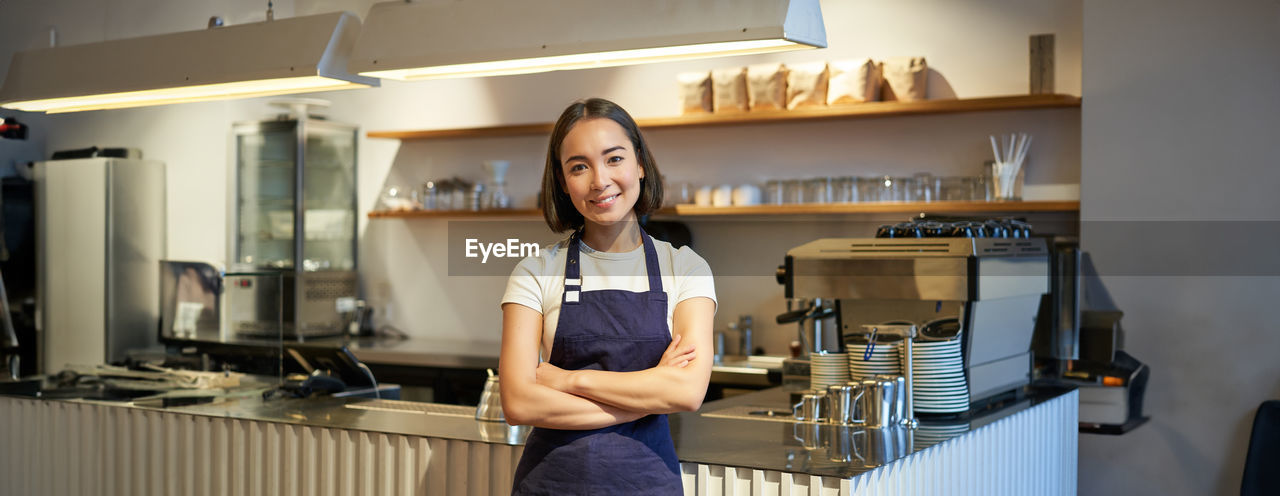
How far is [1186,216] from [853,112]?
4.44 feet

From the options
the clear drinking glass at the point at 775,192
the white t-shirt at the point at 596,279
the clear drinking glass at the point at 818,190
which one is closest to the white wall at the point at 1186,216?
the clear drinking glass at the point at 818,190

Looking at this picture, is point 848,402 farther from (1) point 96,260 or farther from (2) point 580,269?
(1) point 96,260

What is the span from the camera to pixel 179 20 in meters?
6.04

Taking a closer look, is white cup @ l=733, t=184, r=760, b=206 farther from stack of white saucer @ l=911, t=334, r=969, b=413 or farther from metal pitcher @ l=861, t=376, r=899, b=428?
metal pitcher @ l=861, t=376, r=899, b=428

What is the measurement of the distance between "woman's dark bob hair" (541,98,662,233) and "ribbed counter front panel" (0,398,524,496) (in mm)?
674

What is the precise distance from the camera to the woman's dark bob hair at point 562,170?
6.32ft

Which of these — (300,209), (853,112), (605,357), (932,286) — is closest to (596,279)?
(605,357)

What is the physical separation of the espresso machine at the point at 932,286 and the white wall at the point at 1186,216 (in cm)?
109

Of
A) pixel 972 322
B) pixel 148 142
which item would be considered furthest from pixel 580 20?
pixel 148 142

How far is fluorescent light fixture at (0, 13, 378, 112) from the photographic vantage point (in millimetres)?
3047

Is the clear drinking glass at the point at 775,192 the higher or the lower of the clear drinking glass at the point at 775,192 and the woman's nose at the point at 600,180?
the higher

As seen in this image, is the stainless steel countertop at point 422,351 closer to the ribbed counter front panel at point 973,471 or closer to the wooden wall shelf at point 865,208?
the wooden wall shelf at point 865,208

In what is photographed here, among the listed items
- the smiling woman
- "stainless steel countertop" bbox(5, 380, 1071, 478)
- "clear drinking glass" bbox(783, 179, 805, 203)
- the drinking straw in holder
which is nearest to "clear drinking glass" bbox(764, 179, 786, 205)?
"clear drinking glass" bbox(783, 179, 805, 203)

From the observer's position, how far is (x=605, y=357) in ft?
6.42
